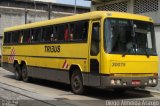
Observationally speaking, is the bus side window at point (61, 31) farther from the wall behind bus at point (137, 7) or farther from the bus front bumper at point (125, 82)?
the wall behind bus at point (137, 7)

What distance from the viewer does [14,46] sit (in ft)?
76.5

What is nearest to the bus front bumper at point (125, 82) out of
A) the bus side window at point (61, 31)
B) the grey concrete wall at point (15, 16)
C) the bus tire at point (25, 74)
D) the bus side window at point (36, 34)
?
the bus side window at point (61, 31)

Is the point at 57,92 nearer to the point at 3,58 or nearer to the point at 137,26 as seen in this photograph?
the point at 137,26

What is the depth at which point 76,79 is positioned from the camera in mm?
16344

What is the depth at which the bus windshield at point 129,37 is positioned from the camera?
14.7 m

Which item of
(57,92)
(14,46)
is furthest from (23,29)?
(57,92)

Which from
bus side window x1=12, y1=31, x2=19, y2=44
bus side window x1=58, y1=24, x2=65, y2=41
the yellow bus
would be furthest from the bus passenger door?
bus side window x1=12, y1=31, x2=19, y2=44

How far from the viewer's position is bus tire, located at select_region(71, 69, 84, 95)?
16.0 meters

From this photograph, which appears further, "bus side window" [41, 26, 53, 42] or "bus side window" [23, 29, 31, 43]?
"bus side window" [23, 29, 31, 43]

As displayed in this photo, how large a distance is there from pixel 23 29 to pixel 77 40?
260 inches

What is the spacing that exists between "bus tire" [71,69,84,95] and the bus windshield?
2.09 m

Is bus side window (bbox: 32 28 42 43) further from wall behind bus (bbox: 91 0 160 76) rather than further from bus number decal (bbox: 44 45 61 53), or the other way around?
wall behind bus (bbox: 91 0 160 76)

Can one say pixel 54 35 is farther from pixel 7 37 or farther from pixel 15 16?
pixel 15 16

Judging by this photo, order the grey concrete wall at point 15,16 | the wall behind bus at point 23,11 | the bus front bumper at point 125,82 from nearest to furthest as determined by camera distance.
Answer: the bus front bumper at point 125,82
the grey concrete wall at point 15,16
the wall behind bus at point 23,11
